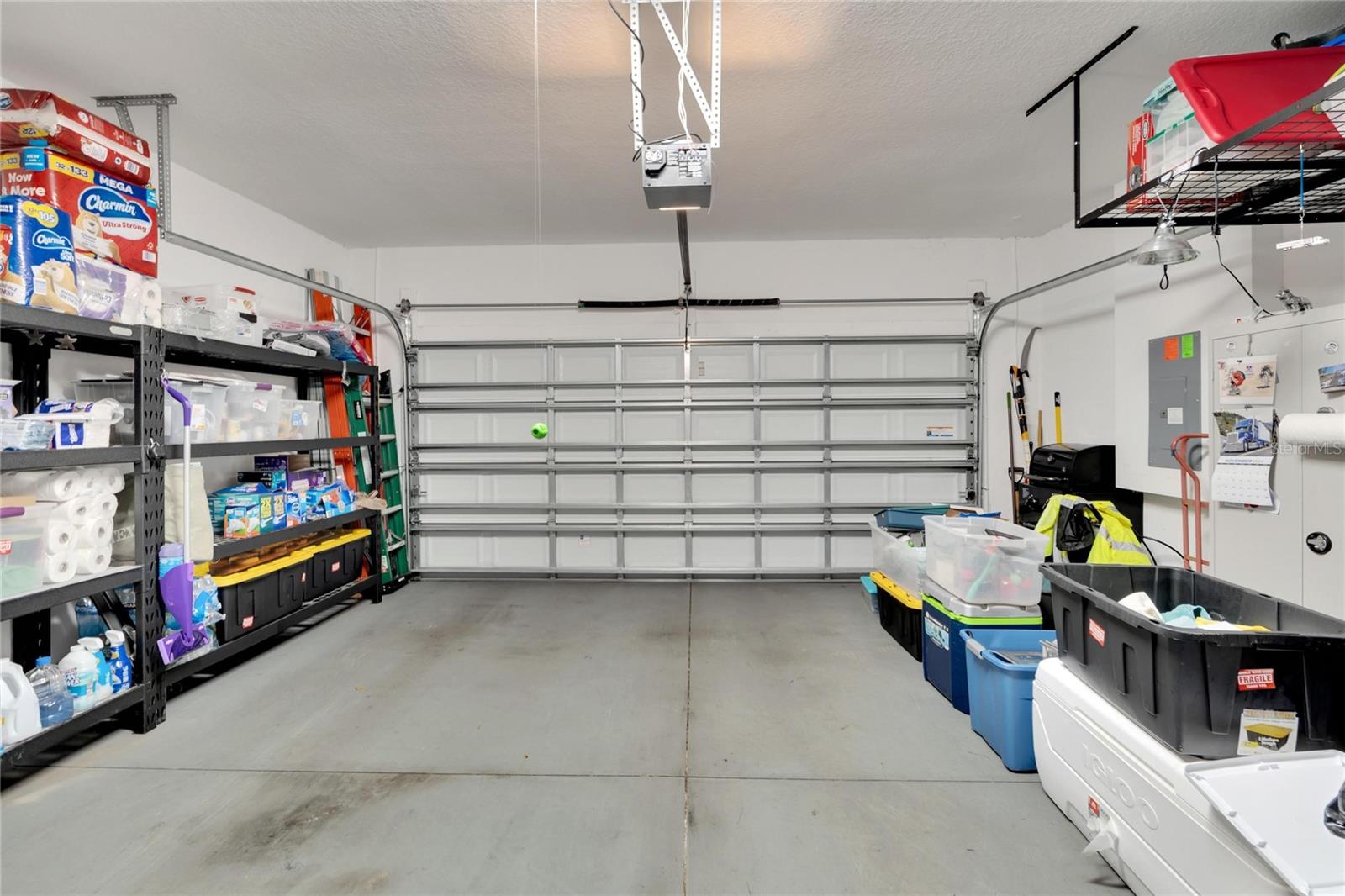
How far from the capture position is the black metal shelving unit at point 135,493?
208 cm

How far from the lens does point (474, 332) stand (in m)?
5.21

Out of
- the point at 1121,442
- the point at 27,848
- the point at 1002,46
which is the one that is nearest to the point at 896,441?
the point at 1121,442

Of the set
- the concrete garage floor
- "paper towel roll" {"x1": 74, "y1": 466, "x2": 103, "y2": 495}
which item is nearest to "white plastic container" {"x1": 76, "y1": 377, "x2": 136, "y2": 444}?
"paper towel roll" {"x1": 74, "y1": 466, "x2": 103, "y2": 495}

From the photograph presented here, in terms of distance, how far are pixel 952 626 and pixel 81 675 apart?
3.79 m

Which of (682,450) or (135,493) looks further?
(682,450)

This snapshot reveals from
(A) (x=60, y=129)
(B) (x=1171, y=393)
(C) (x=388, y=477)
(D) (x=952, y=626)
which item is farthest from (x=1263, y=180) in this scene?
(C) (x=388, y=477)

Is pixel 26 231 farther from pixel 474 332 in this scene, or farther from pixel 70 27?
pixel 474 332

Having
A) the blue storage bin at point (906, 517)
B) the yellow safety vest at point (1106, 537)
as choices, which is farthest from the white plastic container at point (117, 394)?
the yellow safety vest at point (1106, 537)

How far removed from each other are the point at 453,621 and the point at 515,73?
3.44 metres

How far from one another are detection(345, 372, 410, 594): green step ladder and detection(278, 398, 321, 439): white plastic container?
1.55 ft

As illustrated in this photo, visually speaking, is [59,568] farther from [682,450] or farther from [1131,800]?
[682,450]

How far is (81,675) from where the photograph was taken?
2264mm

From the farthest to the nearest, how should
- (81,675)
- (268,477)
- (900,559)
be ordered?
(268,477) → (900,559) → (81,675)

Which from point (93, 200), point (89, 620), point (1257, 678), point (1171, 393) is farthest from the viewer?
point (1171, 393)
